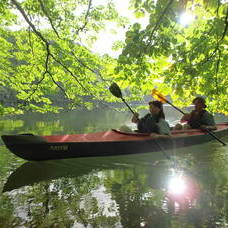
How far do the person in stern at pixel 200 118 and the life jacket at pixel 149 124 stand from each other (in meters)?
2.50

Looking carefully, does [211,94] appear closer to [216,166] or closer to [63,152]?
[216,166]

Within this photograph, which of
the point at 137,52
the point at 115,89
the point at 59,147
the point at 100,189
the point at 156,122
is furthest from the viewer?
the point at 156,122

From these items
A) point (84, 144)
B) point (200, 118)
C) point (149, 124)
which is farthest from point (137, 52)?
point (200, 118)

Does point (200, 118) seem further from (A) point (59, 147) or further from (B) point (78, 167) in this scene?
(A) point (59, 147)

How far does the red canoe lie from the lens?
8086 millimetres

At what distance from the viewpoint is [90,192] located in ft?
20.5

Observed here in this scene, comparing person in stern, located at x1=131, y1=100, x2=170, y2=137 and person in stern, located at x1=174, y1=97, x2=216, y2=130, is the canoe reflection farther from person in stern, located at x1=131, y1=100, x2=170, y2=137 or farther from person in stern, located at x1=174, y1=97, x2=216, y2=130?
person in stern, located at x1=174, y1=97, x2=216, y2=130

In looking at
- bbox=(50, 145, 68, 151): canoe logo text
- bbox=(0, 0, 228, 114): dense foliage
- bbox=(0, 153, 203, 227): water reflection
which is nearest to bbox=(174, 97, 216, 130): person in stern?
bbox=(0, 0, 228, 114): dense foliage

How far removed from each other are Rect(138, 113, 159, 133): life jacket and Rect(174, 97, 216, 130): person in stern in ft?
8.19

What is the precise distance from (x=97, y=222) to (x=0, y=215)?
178 centimetres

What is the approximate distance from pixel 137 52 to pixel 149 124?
18.4 feet

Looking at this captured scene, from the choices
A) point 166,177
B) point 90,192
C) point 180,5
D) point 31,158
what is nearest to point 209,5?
point 180,5

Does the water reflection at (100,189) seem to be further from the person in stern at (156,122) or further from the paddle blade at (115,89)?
the paddle blade at (115,89)

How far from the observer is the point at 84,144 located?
28.3 ft
